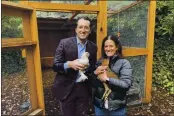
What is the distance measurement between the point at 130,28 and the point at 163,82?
5.10 ft

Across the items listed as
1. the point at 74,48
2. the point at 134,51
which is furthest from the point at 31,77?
the point at 134,51

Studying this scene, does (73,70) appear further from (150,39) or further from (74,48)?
(150,39)

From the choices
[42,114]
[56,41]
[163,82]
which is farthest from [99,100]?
[56,41]

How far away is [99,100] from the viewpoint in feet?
8.26

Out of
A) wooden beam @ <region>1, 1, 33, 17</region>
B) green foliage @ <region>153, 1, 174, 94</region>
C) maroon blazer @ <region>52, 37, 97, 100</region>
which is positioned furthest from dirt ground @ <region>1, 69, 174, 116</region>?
wooden beam @ <region>1, 1, 33, 17</region>

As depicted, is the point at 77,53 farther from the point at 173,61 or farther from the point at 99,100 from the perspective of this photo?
the point at 173,61

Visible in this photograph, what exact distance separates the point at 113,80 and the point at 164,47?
2.89 m

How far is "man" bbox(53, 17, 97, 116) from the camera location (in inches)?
91.5

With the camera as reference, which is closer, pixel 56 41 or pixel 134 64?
pixel 134 64

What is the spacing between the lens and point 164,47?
484 cm

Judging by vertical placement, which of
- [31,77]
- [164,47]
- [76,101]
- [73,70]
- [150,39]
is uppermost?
[150,39]

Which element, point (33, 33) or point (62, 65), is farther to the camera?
point (33, 33)

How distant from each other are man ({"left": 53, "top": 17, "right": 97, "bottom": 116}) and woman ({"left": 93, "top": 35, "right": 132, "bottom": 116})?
0.44ft

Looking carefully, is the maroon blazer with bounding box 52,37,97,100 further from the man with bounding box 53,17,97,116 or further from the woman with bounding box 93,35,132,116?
the woman with bounding box 93,35,132,116
